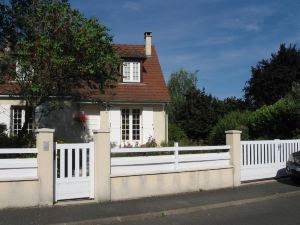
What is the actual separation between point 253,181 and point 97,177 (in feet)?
18.9

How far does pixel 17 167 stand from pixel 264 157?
8.14 metres

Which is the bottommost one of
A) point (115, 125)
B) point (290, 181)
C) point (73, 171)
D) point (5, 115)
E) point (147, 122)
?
point (290, 181)

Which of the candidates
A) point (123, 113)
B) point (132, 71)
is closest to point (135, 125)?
point (123, 113)

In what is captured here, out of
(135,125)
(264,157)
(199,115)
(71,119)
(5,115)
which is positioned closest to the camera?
(264,157)

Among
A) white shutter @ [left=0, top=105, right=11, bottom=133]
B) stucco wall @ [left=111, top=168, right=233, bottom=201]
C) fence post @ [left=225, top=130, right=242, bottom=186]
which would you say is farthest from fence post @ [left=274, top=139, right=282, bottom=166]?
white shutter @ [left=0, top=105, right=11, bottom=133]

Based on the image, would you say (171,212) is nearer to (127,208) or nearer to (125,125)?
(127,208)

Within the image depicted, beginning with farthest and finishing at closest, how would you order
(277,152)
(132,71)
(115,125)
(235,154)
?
(132,71), (115,125), (277,152), (235,154)

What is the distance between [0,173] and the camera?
955cm

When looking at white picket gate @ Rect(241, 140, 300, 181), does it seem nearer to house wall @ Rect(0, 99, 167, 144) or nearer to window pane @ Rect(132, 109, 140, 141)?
house wall @ Rect(0, 99, 167, 144)

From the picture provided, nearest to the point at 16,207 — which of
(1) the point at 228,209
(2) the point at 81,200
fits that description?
(2) the point at 81,200

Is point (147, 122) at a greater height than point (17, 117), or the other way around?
point (17, 117)

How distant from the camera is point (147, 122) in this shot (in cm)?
2216

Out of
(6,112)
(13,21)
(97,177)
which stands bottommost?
(97,177)

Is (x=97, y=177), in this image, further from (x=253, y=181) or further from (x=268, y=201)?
(x=253, y=181)
